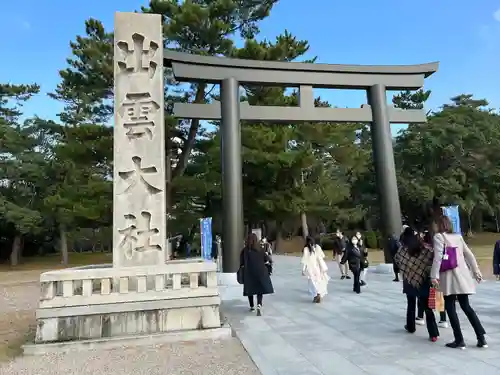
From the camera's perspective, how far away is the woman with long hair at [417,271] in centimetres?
467

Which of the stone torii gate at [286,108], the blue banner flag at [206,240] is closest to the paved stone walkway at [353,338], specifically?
the stone torii gate at [286,108]

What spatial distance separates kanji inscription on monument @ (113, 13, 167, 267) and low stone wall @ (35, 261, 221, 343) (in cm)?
78

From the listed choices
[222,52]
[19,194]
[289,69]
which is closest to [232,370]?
[289,69]

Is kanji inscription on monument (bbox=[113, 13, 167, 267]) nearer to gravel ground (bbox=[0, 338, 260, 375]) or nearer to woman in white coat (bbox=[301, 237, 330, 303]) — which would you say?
gravel ground (bbox=[0, 338, 260, 375])

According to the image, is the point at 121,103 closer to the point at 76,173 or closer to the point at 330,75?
the point at 330,75

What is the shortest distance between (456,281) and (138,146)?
5.13 meters

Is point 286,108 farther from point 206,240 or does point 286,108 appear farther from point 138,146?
point 138,146

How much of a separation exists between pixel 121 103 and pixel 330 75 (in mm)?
7431

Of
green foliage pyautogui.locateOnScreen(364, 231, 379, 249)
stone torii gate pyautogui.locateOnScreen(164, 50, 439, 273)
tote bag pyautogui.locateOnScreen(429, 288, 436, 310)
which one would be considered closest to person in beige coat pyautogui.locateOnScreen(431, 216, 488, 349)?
tote bag pyautogui.locateOnScreen(429, 288, 436, 310)

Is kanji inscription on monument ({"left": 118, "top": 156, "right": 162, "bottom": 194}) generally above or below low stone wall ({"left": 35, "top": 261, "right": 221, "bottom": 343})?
above

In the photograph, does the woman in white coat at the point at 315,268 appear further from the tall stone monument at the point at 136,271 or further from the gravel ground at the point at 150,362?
the gravel ground at the point at 150,362

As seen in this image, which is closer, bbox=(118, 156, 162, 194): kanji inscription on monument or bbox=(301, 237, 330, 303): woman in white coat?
bbox=(118, 156, 162, 194): kanji inscription on monument

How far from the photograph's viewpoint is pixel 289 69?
11.5 metres

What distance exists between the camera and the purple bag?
4273mm
